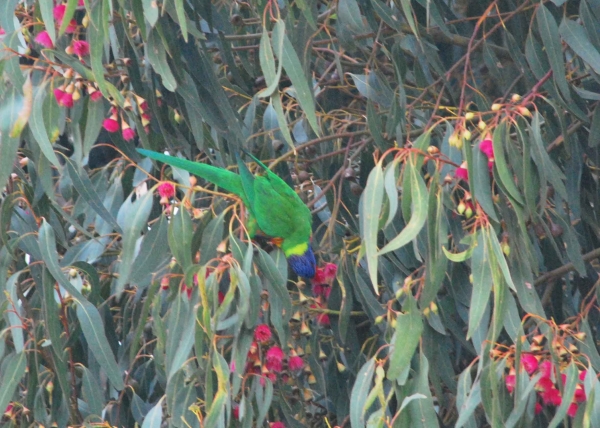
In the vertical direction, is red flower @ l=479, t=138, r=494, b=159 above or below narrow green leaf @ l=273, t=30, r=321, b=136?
below

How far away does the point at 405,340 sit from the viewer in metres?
1.69

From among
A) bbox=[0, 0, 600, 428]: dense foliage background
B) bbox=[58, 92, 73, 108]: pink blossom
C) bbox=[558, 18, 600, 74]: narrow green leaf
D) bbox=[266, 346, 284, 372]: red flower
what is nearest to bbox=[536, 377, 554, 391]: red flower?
bbox=[0, 0, 600, 428]: dense foliage background

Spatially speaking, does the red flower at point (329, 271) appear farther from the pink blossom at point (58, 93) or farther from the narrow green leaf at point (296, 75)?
the pink blossom at point (58, 93)

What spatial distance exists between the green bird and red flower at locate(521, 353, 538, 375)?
777 mm

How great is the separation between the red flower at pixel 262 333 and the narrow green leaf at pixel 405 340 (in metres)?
0.36

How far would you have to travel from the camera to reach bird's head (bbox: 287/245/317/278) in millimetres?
2445

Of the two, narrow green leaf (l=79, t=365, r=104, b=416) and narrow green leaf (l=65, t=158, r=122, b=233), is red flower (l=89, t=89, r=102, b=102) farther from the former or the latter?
narrow green leaf (l=79, t=365, r=104, b=416)

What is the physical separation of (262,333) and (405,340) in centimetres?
40

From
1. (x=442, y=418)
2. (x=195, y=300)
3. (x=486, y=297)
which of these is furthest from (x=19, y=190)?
(x=442, y=418)

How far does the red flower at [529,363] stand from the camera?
1.79 m

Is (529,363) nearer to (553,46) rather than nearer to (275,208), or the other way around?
(553,46)

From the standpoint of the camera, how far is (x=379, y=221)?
1.79m

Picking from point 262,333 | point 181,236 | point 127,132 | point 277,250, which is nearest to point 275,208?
point 277,250

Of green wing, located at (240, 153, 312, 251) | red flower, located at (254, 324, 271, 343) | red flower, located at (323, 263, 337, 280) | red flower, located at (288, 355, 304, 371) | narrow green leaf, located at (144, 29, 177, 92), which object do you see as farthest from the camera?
green wing, located at (240, 153, 312, 251)
